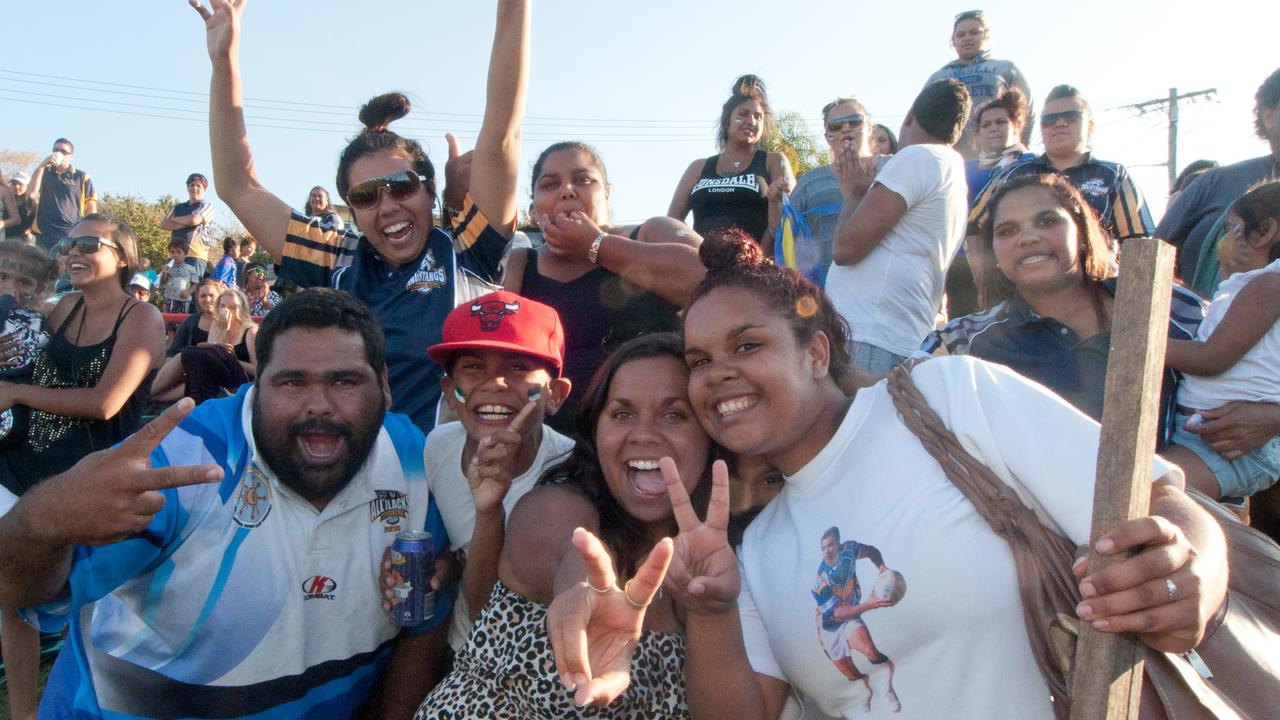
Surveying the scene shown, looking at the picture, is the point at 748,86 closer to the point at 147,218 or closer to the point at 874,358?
the point at 874,358

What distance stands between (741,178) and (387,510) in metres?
3.34

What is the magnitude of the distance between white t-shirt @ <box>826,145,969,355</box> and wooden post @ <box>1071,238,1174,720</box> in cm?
212

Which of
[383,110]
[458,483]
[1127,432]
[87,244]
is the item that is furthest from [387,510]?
[87,244]

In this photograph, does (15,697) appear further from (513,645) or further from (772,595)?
(772,595)

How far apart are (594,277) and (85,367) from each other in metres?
2.76

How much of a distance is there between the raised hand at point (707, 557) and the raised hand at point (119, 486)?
1.11 meters

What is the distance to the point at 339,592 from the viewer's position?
2615mm

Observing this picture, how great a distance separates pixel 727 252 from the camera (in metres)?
2.46

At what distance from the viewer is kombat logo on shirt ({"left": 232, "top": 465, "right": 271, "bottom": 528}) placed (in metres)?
2.56

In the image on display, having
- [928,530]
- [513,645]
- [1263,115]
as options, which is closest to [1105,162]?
[1263,115]

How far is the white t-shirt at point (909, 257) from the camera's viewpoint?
12.2 feet

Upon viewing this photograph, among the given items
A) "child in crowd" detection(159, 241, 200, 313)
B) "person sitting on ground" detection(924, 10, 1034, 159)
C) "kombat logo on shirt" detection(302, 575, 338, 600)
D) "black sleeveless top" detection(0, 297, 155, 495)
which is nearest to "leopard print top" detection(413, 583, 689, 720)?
"kombat logo on shirt" detection(302, 575, 338, 600)

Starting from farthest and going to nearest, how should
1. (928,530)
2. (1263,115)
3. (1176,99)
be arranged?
(1176,99) → (1263,115) → (928,530)

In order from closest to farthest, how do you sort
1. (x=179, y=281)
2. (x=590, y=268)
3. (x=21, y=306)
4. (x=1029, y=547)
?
(x=1029, y=547) < (x=590, y=268) < (x=21, y=306) < (x=179, y=281)
